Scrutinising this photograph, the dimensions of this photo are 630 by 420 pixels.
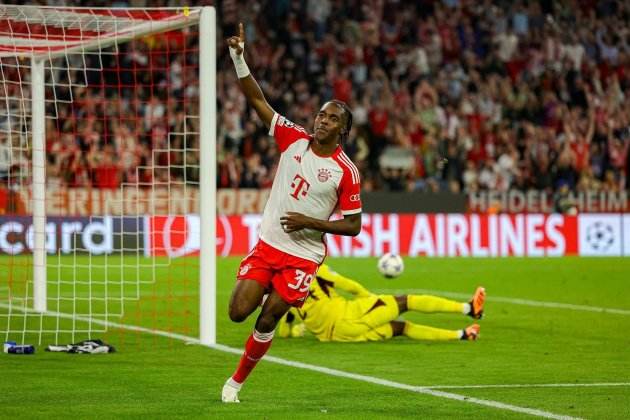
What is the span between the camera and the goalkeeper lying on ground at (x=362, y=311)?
42.1 feet

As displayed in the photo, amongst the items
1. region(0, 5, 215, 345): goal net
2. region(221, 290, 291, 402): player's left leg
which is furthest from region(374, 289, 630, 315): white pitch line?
region(221, 290, 291, 402): player's left leg

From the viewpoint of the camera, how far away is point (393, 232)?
93.7ft

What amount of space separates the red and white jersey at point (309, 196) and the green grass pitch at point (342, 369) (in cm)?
112

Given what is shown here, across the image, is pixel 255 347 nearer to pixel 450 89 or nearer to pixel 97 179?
pixel 97 179

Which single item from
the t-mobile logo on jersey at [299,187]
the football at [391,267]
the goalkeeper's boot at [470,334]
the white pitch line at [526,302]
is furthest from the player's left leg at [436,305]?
the white pitch line at [526,302]

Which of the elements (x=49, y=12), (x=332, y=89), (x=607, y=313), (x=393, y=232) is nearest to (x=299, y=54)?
(x=332, y=89)

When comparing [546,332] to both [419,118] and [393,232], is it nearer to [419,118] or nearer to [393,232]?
[393,232]

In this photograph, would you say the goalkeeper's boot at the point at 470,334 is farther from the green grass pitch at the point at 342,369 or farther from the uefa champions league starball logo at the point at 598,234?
the uefa champions league starball logo at the point at 598,234

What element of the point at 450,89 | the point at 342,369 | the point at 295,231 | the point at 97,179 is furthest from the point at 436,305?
the point at 450,89

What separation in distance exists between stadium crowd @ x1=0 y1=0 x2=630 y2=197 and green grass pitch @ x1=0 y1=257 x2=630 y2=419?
1148 centimetres

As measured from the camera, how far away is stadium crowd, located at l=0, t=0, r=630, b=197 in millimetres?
29719

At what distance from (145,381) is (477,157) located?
22.6 meters

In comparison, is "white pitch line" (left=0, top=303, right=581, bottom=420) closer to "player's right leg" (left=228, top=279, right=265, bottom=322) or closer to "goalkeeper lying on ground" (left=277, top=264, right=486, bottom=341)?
"goalkeeper lying on ground" (left=277, top=264, right=486, bottom=341)

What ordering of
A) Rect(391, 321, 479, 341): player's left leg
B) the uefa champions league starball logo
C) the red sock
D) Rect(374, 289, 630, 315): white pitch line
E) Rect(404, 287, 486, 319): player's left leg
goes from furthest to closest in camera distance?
the uefa champions league starball logo
Rect(374, 289, 630, 315): white pitch line
Rect(391, 321, 479, 341): player's left leg
Rect(404, 287, 486, 319): player's left leg
the red sock
